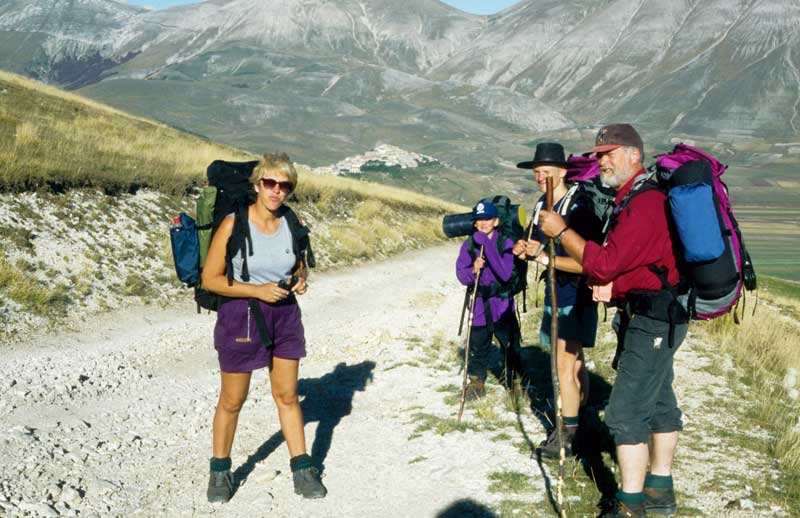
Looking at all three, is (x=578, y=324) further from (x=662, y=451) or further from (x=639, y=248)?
(x=639, y=248)

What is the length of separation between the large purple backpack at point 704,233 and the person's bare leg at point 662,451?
1.01 metres

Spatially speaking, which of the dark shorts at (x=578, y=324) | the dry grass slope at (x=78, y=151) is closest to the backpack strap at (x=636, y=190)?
the dark shorts at (x=578, y=324)

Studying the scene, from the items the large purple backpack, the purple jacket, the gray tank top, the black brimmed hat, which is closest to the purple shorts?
the gray tank top

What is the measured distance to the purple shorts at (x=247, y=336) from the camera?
5.05 metres

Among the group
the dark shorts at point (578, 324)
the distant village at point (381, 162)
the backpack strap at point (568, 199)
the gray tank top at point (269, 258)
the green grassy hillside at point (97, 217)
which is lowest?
the distant village at point (381, 162)

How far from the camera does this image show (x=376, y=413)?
24.3ft

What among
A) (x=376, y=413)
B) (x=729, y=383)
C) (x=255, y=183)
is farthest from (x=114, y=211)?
(x=729, y=383)

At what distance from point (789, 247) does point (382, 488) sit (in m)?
114

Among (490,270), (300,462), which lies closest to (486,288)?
(490,270)

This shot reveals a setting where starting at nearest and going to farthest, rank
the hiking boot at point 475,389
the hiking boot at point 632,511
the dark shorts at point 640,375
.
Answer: the dark shorts at point 640,375
the hiking boot at point 632,511
the hiking boot at point 475,389

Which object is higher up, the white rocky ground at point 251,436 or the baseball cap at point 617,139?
the baseball cap at point 617,139

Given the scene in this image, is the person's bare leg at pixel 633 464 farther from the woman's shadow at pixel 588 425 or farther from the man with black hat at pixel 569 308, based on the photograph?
the man with black hat at pixel 569 308

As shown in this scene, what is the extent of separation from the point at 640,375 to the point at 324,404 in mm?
4171

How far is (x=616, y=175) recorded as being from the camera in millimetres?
4566
